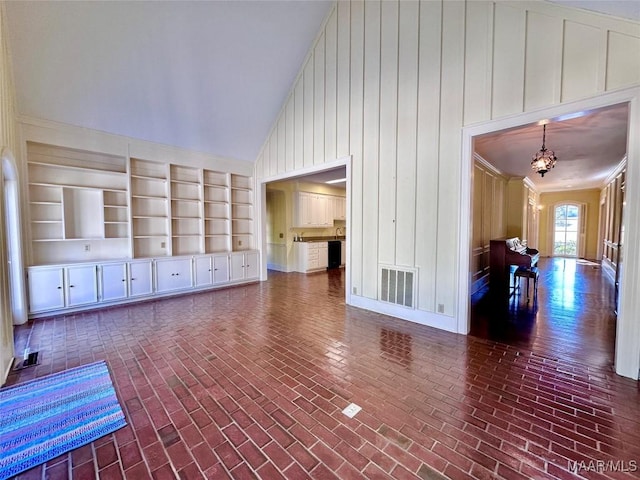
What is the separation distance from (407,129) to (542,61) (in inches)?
60.7

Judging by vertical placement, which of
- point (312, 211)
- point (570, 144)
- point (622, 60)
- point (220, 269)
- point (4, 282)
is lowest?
point (220, 269)

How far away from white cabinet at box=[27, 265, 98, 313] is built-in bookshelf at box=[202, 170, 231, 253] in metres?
2.22

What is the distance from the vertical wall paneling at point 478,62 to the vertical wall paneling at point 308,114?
109 inches

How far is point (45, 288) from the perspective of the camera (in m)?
4.18

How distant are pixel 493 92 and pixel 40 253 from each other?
697 centimetres

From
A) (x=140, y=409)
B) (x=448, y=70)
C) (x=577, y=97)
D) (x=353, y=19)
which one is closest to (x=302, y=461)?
(x=140, y=409)

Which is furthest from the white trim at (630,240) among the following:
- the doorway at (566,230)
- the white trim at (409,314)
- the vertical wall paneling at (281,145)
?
the doorway at (566,230)

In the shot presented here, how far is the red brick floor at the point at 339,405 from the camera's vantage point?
1.59 m

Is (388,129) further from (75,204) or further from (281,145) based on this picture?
(75,204)

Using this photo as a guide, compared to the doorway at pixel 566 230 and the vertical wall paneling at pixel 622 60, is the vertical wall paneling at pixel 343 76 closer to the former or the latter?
the vertical wall paneling at pixel 622 60

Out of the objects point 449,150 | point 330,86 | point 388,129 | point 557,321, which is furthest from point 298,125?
point 557,321

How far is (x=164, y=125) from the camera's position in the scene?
5.12 meters

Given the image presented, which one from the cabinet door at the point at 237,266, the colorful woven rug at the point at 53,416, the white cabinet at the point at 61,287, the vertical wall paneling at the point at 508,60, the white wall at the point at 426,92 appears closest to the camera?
the colorful woven rug at the point at 53,416

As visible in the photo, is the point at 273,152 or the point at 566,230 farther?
the point at 566,230
